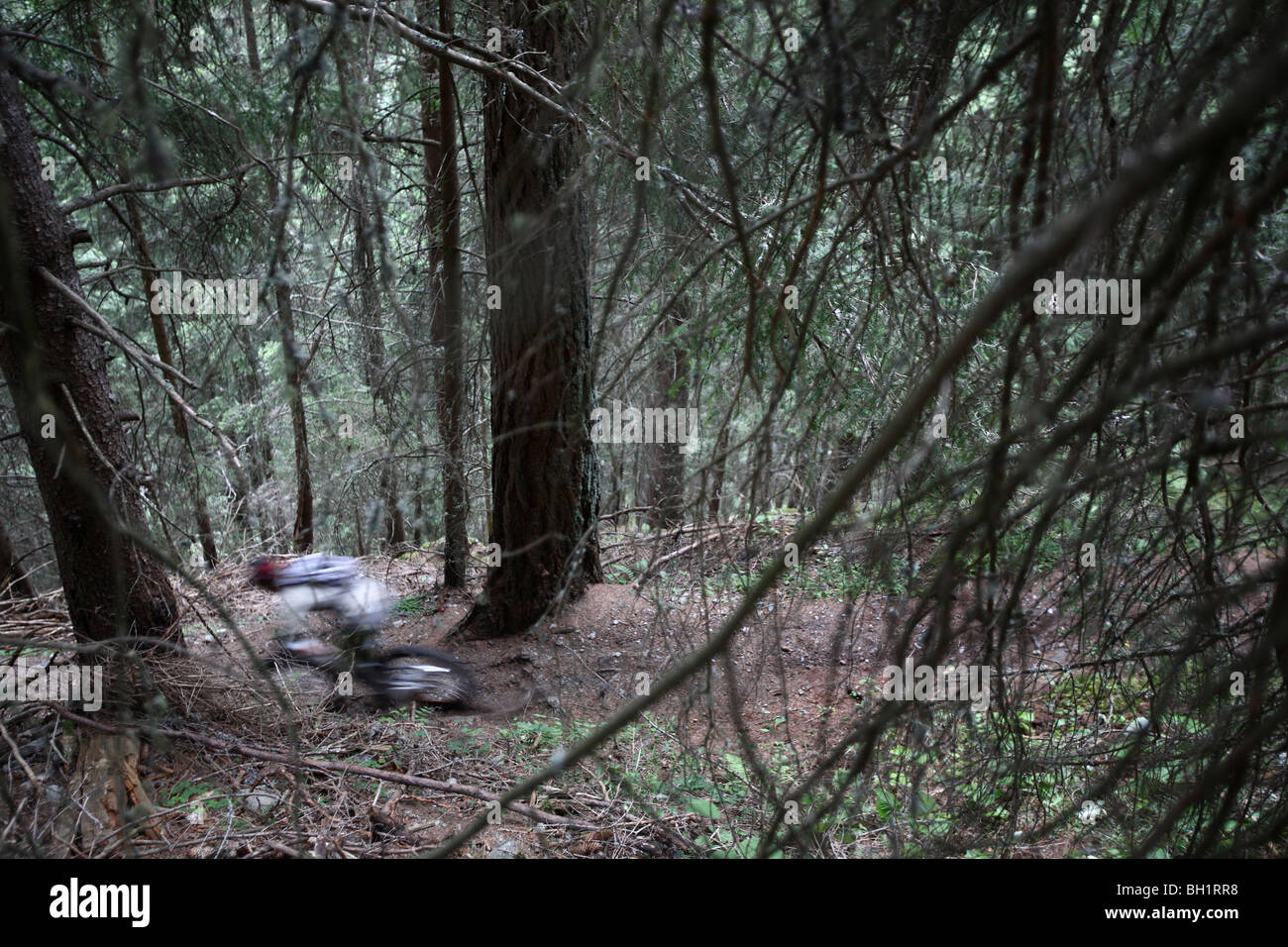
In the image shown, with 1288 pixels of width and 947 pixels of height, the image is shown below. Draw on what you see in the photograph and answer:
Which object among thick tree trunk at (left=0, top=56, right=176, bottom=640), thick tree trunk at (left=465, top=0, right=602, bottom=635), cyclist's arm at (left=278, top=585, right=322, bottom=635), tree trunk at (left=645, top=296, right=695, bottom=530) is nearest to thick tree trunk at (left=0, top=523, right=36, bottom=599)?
cyclist's arm at (left=278, top=585, right=322, bottom=635)

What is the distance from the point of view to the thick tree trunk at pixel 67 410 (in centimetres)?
323

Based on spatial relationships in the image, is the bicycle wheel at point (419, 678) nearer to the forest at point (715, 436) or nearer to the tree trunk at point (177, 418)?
the forest at point (715, 436)

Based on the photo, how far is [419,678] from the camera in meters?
4.59

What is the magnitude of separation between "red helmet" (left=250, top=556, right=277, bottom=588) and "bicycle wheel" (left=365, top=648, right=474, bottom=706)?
1.22 metres

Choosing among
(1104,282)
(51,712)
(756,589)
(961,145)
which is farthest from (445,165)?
(756,589)

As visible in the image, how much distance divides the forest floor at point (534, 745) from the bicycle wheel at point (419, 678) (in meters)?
0.13

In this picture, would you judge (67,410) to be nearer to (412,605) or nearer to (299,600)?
(299,600)

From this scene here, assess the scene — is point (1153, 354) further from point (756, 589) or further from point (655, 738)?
point (655, 738)

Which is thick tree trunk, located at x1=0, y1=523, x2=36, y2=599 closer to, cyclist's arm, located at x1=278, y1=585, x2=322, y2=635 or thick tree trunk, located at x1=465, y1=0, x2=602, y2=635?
cyclist's arm, located at x1=278, y1=585, x2=322, y2=635

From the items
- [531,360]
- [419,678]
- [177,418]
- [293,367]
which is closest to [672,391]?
[293,367]

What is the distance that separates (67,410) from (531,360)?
8.44 ft
